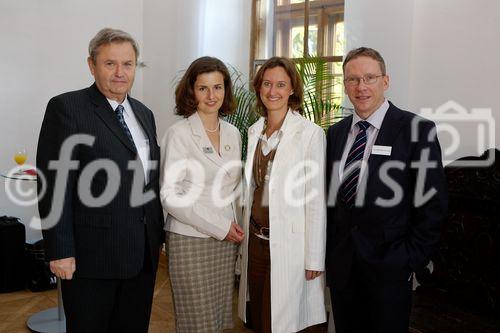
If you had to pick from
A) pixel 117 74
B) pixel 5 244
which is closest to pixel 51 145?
pixel 117 74

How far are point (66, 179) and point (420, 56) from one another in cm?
262

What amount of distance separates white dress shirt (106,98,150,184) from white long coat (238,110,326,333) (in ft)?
1.85

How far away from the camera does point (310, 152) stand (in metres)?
2.34

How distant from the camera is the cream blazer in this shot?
2.30 m

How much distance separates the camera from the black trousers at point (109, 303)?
82.4 inches

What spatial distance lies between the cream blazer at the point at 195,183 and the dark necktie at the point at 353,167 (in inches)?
20.5

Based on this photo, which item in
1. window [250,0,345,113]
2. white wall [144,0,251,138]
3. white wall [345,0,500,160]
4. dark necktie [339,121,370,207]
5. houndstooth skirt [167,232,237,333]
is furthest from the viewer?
white wall [144,0,251,138]

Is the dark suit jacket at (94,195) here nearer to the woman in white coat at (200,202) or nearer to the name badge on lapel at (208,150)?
the woman in white coat at (200,202)

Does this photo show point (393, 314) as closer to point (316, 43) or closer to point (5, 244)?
point (316, 43)

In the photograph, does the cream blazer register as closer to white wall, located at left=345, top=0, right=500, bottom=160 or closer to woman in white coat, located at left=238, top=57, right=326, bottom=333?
woman in white coat, located at left=238, top=57, right=326, bottom=333

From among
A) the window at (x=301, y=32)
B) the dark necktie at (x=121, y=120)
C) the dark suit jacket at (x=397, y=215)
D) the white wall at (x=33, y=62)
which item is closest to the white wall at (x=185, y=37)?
the window at (x=301, y=32)

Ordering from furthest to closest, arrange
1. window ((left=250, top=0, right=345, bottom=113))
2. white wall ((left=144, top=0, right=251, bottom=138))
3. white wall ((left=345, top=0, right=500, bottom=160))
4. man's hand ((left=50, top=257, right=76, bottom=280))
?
white wall ((left=144, top=0, right=251, bottom=138)), window ((left=250, top=0, right=345, bottom=113)), white wall ((left=345, top=0, right=500, bottom=160)), man's hand ((left=50, top=257, right=76, bottom=280))

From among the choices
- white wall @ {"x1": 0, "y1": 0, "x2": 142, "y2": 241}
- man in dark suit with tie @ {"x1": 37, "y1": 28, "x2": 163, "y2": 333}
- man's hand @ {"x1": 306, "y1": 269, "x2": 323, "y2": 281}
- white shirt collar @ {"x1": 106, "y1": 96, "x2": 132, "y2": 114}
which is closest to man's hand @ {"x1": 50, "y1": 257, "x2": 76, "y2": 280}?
man in dark suit with tie @ {"x1": 37, "y1": 28, "x2": 163, "y2": 333}

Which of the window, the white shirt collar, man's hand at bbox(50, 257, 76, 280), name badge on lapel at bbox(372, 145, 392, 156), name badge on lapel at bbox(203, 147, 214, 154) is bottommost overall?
man's hand at bbox(50, 257, 76, 280)
